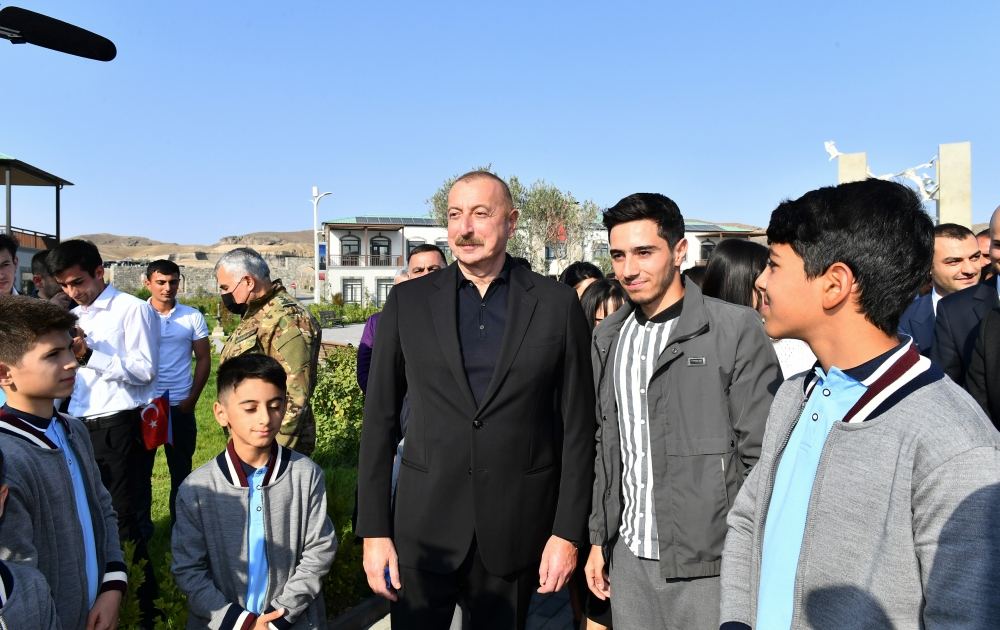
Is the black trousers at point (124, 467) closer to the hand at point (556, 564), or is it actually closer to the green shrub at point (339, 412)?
the hand at point (556, 564)

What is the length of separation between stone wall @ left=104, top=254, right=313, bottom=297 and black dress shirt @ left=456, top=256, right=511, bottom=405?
144ft

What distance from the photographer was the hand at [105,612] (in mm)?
2414

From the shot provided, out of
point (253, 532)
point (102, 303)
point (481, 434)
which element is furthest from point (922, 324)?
point (102, 303)

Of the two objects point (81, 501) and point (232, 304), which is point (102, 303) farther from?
point (81, 501)

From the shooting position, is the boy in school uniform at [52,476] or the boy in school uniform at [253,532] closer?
the boy in school uniform at [52,476]

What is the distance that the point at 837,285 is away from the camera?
1.52 metres

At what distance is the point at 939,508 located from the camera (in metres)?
1.27

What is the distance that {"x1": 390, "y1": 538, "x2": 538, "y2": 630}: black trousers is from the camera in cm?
252

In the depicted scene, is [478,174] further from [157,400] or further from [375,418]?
[157,400]

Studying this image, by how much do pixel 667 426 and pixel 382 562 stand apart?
48.2 inches

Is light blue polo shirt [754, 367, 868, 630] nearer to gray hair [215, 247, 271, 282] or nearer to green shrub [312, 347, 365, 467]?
gray hair [215, 247, 271, 282]

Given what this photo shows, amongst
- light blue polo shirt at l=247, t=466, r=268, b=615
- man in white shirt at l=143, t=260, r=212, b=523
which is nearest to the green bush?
man in white shirt at l=143, t=260, r=212, b=523

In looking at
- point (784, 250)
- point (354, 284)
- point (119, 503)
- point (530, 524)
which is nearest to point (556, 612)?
point (530, 524)

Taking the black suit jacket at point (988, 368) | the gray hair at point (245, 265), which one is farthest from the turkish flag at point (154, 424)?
the black suit jacket at point (988, 368)
